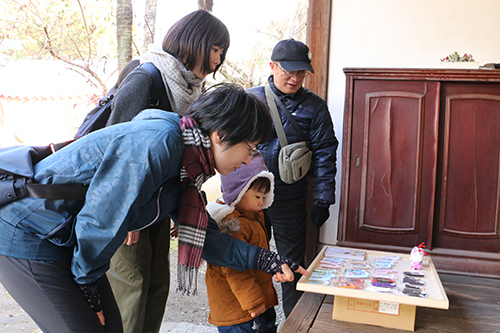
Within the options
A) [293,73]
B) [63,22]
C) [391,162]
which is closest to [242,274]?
[293,73]

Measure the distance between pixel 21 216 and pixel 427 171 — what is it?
2.33 m

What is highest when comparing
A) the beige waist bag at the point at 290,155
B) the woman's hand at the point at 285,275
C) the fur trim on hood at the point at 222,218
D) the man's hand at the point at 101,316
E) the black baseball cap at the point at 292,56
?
the black baseball cap at the point at 292,56

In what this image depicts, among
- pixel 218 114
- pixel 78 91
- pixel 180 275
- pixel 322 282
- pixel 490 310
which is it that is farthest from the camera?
pixel 78 91

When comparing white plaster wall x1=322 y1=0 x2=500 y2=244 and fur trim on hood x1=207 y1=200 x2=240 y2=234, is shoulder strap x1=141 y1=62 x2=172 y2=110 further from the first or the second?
white plaster wall x1=322 y1=0 x2=500 y2=244

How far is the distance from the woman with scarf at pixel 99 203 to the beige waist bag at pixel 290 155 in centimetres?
125

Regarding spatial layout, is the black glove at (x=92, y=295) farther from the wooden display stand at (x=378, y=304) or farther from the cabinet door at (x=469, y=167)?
the cabinet door at (x=469, y=167)

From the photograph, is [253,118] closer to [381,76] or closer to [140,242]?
[140,242]

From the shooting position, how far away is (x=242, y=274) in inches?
65.6

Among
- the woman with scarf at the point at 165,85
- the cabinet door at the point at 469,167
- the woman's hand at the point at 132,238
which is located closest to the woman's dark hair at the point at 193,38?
the woman with scarf at the point at 165,85

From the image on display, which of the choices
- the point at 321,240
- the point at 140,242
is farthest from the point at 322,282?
the point at 321,240

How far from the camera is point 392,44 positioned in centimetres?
301

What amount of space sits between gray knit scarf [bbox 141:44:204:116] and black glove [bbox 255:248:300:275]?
26.7 inches

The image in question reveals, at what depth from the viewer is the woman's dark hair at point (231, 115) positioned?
3.85 feet

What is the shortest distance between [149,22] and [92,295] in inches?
178
